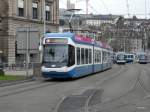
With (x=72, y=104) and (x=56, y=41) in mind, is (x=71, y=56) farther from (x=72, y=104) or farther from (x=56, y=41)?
(x=72, y=104)

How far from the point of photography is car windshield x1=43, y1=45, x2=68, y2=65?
105 ft

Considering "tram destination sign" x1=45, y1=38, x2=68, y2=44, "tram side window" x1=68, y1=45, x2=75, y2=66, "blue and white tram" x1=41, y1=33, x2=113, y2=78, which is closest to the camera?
"blue and white tram" x1=41, y1=33, x2=113, y2=78

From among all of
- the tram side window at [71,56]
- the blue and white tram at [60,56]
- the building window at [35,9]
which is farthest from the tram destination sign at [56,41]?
the building window at [35,9]

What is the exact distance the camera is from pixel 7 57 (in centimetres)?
6688

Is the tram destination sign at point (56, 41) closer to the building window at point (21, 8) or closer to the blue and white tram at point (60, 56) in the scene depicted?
the blue and white tram at point (60, 56)

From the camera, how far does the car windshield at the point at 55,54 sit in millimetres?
31859

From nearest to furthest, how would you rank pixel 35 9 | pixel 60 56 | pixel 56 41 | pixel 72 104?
pixel 72 104, pixel 60 56, pixel 56 41, pixel 35 9

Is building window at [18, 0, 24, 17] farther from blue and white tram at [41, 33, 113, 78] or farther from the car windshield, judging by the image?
the car windshield

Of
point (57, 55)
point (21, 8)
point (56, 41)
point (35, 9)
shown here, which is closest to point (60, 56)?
point (57, 55)

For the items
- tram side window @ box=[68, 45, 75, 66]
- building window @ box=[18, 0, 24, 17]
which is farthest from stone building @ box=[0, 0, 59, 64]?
tram side window @ box=[68, 45, 75, 66]

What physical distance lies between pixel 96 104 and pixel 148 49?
5796 inches

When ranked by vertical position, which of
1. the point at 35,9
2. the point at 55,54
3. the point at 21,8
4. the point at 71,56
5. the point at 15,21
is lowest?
the point at 71,56

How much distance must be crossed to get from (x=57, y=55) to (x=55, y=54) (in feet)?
0.51

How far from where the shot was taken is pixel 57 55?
3189 cm
